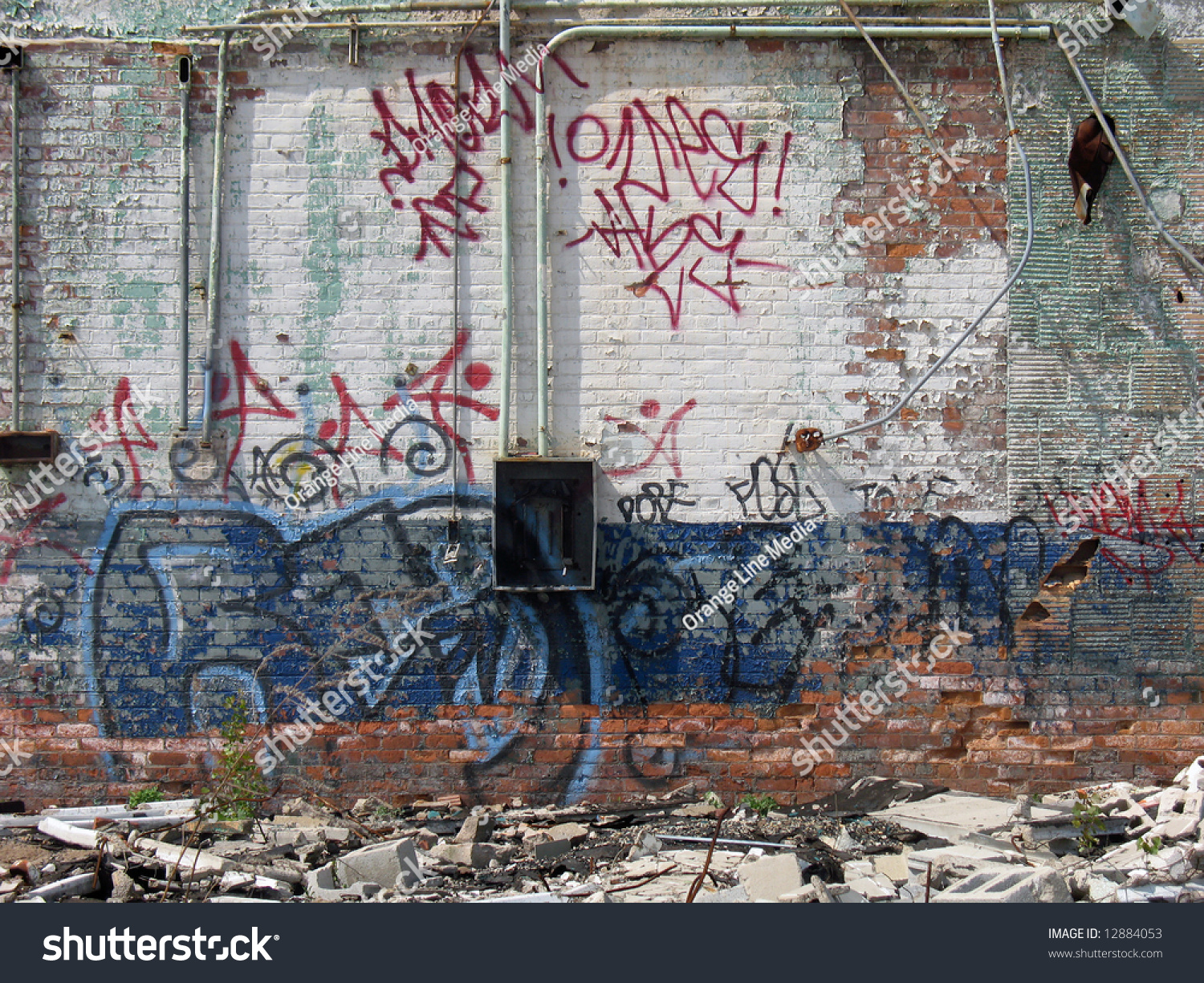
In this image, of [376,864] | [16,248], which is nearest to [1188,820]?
[376,864]

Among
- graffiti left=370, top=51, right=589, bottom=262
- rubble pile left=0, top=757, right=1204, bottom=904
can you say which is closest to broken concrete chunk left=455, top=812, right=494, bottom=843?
rubble pile left=0, top=757, right=1204, bottom=904

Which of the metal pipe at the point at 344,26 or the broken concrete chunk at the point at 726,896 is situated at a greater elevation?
the metal pipe at the point at 344,26

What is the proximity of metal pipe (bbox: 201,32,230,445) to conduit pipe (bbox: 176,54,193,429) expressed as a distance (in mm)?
102

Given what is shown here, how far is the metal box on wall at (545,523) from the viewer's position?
508cm

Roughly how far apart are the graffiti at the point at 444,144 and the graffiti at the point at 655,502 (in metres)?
1.60

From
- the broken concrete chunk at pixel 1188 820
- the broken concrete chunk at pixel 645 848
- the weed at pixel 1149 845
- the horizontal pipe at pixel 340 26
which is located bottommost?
the broken concrete chunk at pixel 645 848

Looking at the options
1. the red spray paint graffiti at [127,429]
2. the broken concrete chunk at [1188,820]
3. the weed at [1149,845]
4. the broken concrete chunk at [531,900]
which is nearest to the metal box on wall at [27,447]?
the red spray paint graffiti at [127,429]

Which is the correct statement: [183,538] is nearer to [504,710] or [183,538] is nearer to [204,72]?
[504,710]

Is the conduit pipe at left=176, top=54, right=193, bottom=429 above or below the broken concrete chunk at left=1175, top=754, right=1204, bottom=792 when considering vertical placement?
above

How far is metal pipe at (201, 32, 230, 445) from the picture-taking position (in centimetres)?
515

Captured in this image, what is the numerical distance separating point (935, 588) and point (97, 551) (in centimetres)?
443

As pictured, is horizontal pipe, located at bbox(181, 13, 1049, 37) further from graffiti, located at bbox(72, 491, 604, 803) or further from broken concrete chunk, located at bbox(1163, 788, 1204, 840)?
broken concrete chunk, located at bbox(1163, 788, 1204, 840)

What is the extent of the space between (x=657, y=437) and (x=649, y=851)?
80.6 inches

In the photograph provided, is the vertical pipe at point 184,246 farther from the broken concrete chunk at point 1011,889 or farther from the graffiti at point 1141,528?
the graffiti at point 1141,528
